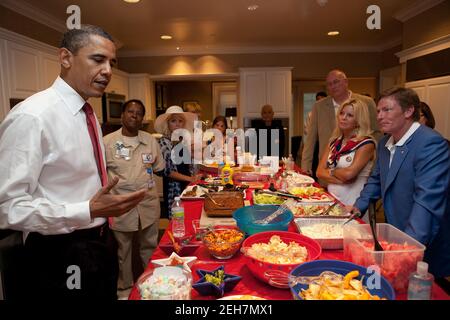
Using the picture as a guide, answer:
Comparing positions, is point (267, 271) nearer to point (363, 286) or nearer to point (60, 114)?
point (363, 286)

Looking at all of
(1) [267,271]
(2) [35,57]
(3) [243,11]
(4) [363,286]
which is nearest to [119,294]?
(1) [267,271]

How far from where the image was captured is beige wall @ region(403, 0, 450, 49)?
11.8ft

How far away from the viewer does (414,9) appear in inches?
157

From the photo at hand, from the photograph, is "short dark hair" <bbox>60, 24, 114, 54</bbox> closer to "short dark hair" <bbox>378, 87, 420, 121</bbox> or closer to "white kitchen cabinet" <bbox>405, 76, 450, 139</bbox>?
"short dark hair" <bbox>378, 87, 420, 121</bbox>

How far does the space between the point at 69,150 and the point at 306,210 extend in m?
1.27

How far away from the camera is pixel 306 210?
67.2 inches

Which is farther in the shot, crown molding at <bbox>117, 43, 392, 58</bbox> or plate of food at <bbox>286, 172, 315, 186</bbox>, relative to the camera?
crown molding at <bbox>117, 43, 392, 58</bbox>

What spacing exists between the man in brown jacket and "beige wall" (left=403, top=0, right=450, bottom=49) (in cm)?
150

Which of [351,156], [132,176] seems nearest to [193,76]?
[132,176]

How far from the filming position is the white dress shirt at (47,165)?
1089mm

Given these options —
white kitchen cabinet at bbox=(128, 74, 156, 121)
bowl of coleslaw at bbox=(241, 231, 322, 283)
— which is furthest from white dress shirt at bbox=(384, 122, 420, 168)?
white kitchen cabinet at bbox=(128, 74, 156, 121)

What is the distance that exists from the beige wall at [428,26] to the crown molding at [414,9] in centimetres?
4

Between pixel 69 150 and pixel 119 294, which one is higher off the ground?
pixel 69 150

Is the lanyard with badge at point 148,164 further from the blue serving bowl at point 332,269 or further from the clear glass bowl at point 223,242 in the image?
the blue serving bowl at point 332,269
